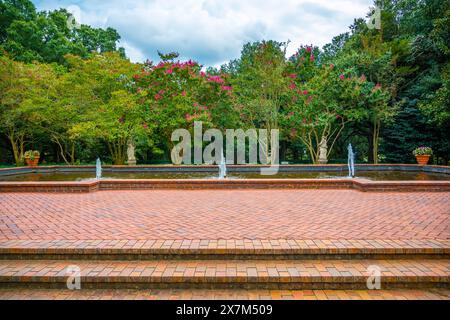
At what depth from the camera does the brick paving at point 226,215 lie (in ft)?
14.2

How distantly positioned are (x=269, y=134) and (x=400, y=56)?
11027 mm

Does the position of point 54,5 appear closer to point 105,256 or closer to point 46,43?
point 46,43

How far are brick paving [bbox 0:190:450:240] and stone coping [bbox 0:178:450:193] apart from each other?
331 mm

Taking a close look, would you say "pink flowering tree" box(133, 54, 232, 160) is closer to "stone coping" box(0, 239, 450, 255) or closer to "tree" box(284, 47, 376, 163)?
"tree" box(284, 47, 376, 163)

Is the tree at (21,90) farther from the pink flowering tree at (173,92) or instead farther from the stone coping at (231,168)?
the pink flowering tree at (173,92)

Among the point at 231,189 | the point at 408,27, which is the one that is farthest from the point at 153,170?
the point at 408,27

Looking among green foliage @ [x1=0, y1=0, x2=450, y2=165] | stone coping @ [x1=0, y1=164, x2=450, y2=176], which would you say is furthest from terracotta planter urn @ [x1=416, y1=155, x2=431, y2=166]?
green foliage @ [x1=0, y1=0, x2=450, y2=165]

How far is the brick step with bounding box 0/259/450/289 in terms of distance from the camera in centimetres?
323

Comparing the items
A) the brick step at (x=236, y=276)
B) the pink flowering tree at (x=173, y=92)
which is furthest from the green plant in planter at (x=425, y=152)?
the brick step at (x=236, y=276)

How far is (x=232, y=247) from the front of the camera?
146 inches

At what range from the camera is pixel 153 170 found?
52.4 feet

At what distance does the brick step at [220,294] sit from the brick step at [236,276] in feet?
0.21

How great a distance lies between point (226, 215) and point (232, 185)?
3.31 m

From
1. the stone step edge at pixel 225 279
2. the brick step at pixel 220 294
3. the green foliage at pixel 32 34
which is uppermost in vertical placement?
the green foliage at pixel 32 34
